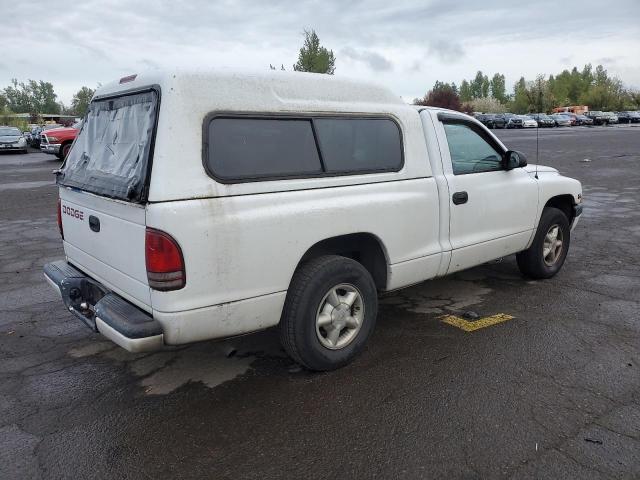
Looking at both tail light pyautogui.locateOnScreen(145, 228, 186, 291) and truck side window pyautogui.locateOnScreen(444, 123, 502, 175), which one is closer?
tail light pyautogui.locateOnScreen(145, 228, 186, 291)

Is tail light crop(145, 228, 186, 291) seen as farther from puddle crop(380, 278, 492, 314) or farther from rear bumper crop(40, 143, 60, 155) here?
rear bumper crop(40, 143, 60, 155)

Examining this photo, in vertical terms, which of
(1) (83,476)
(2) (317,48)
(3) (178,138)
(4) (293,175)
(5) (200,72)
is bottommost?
(1) (83,476)

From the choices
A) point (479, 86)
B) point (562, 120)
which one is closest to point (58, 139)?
point (562, 120)

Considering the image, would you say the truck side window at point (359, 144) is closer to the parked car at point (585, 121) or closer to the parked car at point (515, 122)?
the parked car at point (515, 122)

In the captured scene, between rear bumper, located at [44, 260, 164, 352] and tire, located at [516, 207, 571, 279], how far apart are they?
3786 millimetres

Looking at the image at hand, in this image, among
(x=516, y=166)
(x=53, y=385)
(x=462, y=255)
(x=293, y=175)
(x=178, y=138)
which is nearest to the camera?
(x=178, y=138)

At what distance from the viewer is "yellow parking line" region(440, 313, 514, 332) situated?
435 centimetres

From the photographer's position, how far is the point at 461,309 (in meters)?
4.77

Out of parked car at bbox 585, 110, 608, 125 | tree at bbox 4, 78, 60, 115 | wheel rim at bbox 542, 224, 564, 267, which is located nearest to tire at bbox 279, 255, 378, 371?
wheel rim at bbox 542, 224, 564, 267

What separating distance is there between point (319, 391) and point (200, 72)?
2050 millimetres

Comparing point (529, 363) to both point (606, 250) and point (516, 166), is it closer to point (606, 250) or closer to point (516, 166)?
point (516, 166)

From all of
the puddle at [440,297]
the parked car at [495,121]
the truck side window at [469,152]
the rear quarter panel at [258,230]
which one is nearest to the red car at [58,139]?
the puddle at [440,297]

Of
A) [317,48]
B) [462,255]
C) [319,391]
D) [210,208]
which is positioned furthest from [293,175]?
[317,48]

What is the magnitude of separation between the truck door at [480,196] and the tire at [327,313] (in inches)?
40.3
